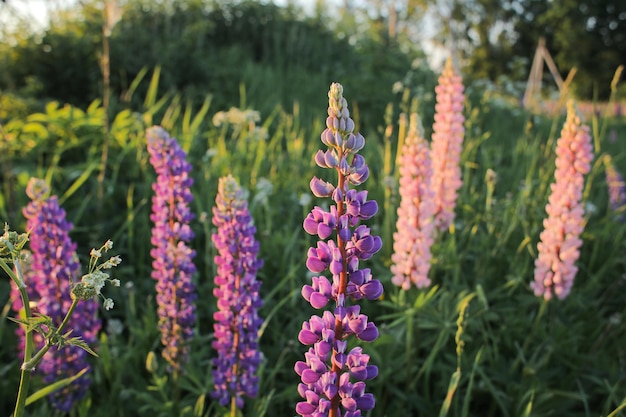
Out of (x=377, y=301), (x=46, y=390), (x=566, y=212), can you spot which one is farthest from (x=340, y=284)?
(x=377, y=301)

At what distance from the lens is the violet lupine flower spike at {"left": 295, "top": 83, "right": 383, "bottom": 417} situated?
1.15 metres

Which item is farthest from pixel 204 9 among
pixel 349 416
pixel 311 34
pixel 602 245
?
pixel 349 416

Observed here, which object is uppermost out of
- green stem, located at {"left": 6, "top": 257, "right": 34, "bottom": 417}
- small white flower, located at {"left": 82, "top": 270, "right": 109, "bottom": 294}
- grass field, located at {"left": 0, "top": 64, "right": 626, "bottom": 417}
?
small white flower, located at {"left": 82, "top": 270, "right": 109, "bottom": 294}

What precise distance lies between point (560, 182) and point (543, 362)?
72cm

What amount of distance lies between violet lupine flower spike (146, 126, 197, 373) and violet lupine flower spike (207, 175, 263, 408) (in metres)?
0.26

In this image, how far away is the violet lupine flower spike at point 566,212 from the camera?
Answer: 2.34 m

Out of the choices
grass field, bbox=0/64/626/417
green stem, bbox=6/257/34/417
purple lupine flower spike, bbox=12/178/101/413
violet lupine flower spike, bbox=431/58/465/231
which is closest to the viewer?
green stem, bbox=6/257/34/417

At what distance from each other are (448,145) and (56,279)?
5.83 ft

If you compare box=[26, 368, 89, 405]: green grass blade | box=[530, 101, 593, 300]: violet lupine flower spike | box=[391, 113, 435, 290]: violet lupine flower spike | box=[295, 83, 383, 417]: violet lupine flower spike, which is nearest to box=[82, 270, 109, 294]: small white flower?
box=[295, 83, 383, 417]: violet lupine flower spike

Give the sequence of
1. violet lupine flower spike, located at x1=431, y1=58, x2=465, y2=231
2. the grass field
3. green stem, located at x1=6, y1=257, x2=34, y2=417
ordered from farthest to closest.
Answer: violet lupine flower spike, located at x1=431, y1=58, x2=465, y2=231 → the grass field → green stem, located at x1=6, y1=257, x2=34, y2=417

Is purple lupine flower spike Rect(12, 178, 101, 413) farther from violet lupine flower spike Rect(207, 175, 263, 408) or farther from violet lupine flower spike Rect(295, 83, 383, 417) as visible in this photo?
violet lupine flower spike Rect(295, 83, 383, 417)

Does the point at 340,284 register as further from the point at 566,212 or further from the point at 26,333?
the point at 566,212

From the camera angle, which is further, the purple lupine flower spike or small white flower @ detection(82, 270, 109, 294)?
the purple lupine flower spike

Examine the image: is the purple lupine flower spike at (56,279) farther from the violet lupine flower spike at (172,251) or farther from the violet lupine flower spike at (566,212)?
the violet lupine flower spike at (566,212)
